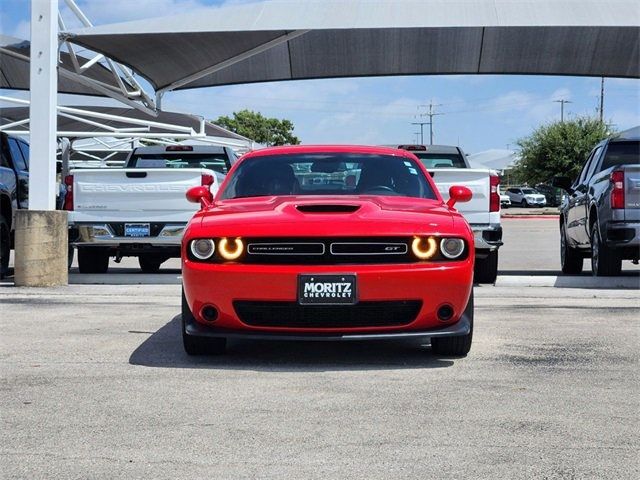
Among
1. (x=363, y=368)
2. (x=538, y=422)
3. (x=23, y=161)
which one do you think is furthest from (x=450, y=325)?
(x=23, y=161)

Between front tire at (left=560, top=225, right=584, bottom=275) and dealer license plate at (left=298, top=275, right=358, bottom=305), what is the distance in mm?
8485

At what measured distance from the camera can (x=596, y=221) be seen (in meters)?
12.1

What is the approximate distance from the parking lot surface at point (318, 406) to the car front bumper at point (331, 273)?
24 centimetres

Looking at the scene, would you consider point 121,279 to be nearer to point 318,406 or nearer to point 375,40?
point 375,40

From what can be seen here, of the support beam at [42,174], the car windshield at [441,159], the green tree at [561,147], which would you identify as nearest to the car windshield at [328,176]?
the support beam at [42,174]

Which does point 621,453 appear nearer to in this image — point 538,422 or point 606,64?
point 538,422

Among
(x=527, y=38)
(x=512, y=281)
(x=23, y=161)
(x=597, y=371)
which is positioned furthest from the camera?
(x=527, y=38)

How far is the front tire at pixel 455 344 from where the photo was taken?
6.70 meters

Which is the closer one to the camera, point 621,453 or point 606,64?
point 621,453

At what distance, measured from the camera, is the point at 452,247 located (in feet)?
21.4

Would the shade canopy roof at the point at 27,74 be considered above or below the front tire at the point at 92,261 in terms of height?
above

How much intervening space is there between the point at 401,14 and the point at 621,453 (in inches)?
358

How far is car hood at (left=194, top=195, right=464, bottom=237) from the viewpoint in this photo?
6.40m

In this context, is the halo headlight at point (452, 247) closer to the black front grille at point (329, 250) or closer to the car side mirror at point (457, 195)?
the black front grille at point (329, 250)
